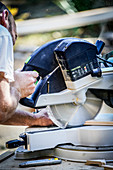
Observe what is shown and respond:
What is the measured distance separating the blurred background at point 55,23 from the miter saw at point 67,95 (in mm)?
781

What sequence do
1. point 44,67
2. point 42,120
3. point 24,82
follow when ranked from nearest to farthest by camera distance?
point 24,82, point 44,67, point 42,120

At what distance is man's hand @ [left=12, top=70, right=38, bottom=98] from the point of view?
3.43ft

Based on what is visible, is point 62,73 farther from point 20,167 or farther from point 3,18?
point 20,167

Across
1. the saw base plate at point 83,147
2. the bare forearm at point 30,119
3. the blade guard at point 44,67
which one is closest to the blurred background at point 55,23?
the blade guard at point 44,67

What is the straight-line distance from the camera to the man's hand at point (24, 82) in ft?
3.43

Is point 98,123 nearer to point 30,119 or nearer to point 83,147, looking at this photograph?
point 83,147

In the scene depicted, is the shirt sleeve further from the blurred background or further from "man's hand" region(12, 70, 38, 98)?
the blurred background

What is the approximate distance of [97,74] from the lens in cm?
116

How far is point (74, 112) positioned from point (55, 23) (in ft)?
6.35

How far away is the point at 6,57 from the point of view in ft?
2.90

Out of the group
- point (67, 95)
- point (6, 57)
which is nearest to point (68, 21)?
point (67, 95)

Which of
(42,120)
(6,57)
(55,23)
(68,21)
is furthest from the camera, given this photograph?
(55,23)

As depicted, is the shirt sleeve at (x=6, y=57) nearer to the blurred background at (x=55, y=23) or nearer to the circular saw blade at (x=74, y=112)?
the circular saw blade at (x=74, y=112)

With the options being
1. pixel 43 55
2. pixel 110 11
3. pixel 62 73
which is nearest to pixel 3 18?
pixel 43 55
